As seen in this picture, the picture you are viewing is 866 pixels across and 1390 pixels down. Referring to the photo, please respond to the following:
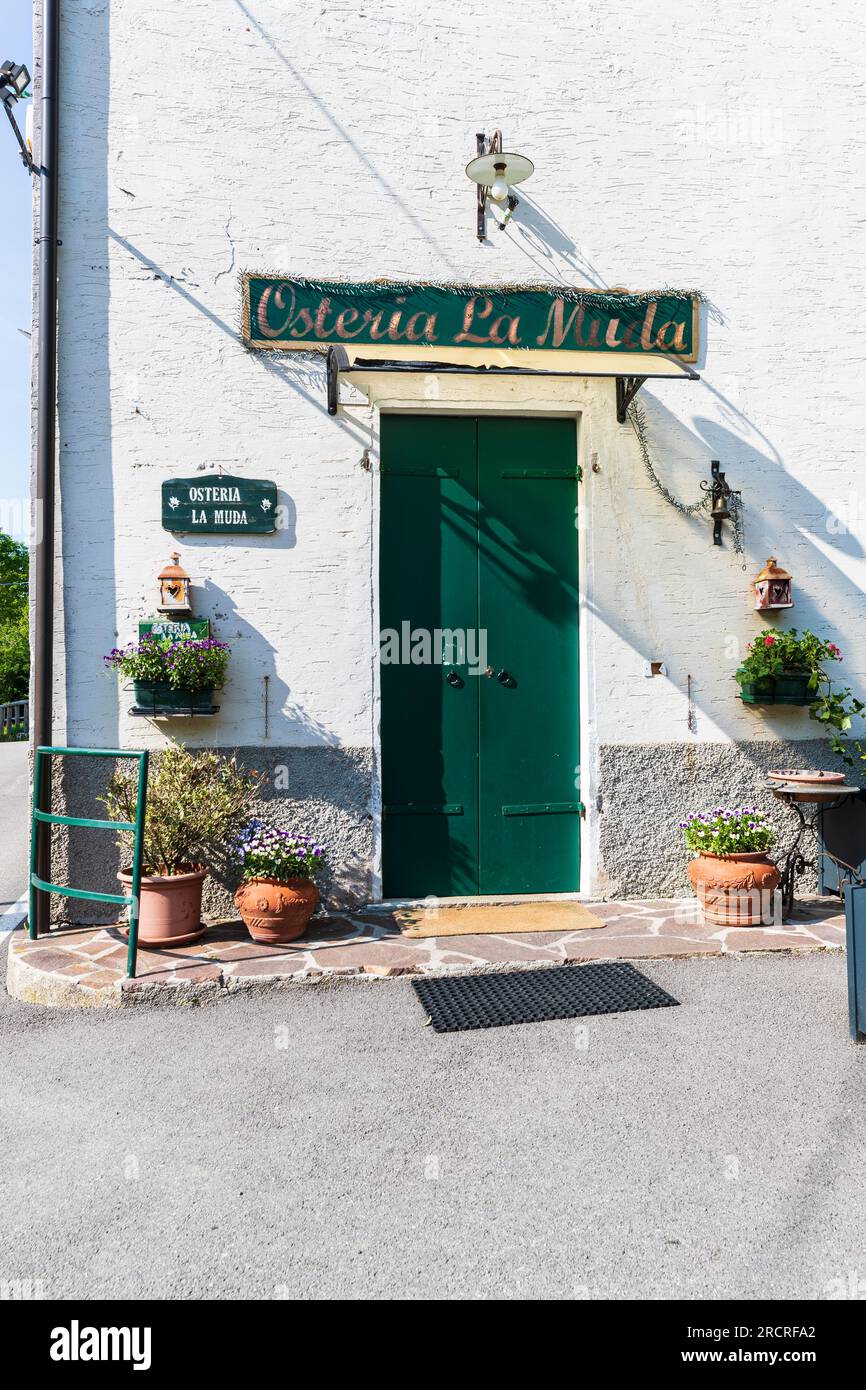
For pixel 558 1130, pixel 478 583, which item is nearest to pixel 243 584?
pixel 478 583

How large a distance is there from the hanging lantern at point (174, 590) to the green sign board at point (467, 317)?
1.59m

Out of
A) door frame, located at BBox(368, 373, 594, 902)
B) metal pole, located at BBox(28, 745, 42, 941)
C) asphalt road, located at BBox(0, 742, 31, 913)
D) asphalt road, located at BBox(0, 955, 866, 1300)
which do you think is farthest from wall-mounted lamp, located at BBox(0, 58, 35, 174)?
asphalt road, located at BBox(0, 955, 866, 1300)

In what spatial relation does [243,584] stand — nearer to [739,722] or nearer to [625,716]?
[625,716]

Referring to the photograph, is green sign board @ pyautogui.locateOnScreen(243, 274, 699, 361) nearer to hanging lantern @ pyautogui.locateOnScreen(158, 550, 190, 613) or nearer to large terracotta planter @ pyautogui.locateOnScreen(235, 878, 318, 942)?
hanging lantern @ pyautogui.locateOnScreen(158, 550, 190, 613)

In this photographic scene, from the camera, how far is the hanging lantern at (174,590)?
5.75 meters

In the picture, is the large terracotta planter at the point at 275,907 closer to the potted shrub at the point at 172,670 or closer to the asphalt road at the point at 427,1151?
the asphalt road at the point at 427,1151

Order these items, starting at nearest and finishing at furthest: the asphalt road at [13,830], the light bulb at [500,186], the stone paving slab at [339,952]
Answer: the stone paving slab at [339,952] → the light bulb at [500,186] → the asphalt road at [13,830]

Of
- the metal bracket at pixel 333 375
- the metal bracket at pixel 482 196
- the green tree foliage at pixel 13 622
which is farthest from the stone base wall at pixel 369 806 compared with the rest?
the green tree foliage at pixel 13 622

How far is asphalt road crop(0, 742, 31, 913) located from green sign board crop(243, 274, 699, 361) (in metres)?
3.81

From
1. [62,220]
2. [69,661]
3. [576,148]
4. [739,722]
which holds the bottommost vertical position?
[739,722]

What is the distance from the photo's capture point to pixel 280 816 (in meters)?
5.94

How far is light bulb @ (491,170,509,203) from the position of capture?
19.5 ft
